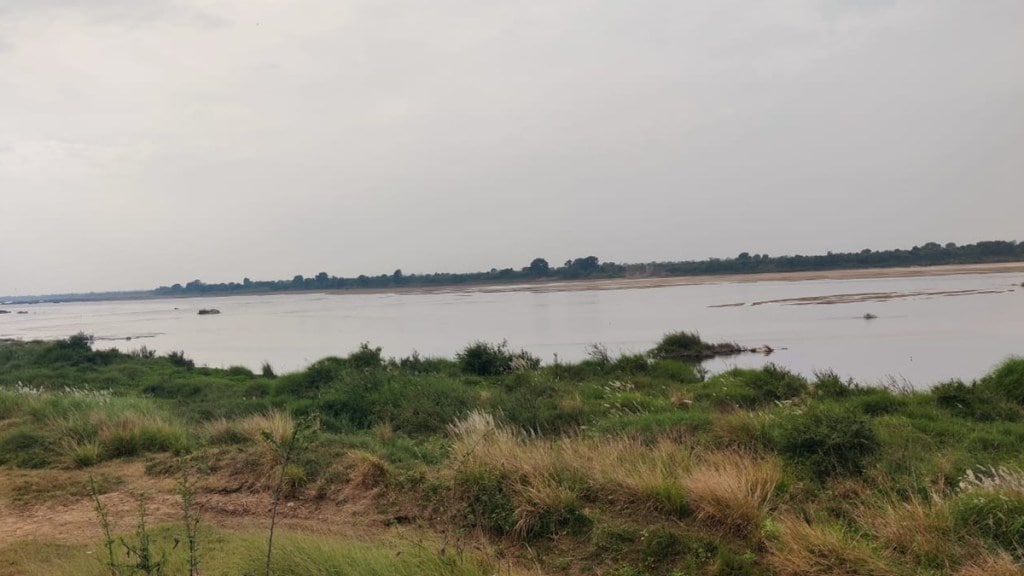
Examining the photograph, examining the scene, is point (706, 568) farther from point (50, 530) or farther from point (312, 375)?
point (312, 375)

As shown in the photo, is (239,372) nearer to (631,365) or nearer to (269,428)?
(631,365)

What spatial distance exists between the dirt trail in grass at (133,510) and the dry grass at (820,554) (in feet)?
10.3

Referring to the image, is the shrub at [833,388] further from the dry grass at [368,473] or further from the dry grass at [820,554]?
the dry grass at [820,554]

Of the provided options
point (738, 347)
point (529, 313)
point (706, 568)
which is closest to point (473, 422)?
point (706, 568)

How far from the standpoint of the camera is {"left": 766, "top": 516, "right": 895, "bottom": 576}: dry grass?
4199mm

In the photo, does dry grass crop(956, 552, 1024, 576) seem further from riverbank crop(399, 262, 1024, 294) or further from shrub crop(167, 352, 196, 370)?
riverbank crop(399, 262, 1024, 294)

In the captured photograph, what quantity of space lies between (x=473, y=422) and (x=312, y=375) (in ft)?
37.1

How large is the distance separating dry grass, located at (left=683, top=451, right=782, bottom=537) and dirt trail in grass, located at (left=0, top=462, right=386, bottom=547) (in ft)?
8.64

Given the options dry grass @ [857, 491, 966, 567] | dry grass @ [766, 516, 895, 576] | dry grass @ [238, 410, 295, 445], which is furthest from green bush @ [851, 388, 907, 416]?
dry grass @ [238, 410, 295, 445]

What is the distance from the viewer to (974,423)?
445 inches

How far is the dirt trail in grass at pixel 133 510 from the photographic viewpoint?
6.12 meters

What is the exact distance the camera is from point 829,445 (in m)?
6.83

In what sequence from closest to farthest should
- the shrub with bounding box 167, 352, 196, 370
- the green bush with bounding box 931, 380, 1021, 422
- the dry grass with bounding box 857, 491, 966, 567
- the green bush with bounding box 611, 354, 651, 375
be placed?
1. the dry grass with bounding box 857, 491, 966, 567
2. the green bush with bounding box 931, 380, 1021, 422
3. the green bush with bounding box 611, 354, 651, 375
4. the shrub with bounding box 167, 352, 196, 370

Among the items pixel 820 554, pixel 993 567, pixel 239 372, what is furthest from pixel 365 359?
pixel 993 567
